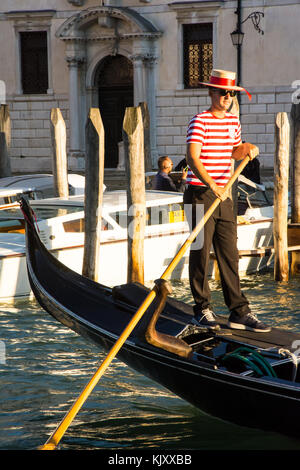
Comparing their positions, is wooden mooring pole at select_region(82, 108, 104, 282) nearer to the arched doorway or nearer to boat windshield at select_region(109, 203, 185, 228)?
boat windshield at select_region(109, 203, 185, 228)

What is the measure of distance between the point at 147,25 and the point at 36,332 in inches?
470

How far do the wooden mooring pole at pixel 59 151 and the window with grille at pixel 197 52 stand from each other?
886cm

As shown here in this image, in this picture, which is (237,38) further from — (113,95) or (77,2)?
(77,2)

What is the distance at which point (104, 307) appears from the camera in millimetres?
5148

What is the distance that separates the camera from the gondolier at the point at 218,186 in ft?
15.3

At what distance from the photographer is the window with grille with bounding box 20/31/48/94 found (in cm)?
1847

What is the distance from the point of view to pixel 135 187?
727 centimetres

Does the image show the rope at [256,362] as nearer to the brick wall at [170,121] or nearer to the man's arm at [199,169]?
the man's arm at [199,169]

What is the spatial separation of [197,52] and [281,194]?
10146 millimetres

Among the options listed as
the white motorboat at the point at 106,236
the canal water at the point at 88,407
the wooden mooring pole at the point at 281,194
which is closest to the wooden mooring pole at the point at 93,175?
the white motorboat at the point at 106,236

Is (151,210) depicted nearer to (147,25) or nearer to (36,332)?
(36,332)

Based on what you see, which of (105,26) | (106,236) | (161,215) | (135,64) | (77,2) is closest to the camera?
(106,236)

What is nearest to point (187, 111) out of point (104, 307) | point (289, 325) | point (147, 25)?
point (147, 25)

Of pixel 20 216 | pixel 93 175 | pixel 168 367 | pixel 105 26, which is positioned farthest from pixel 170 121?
pixel 168 367
